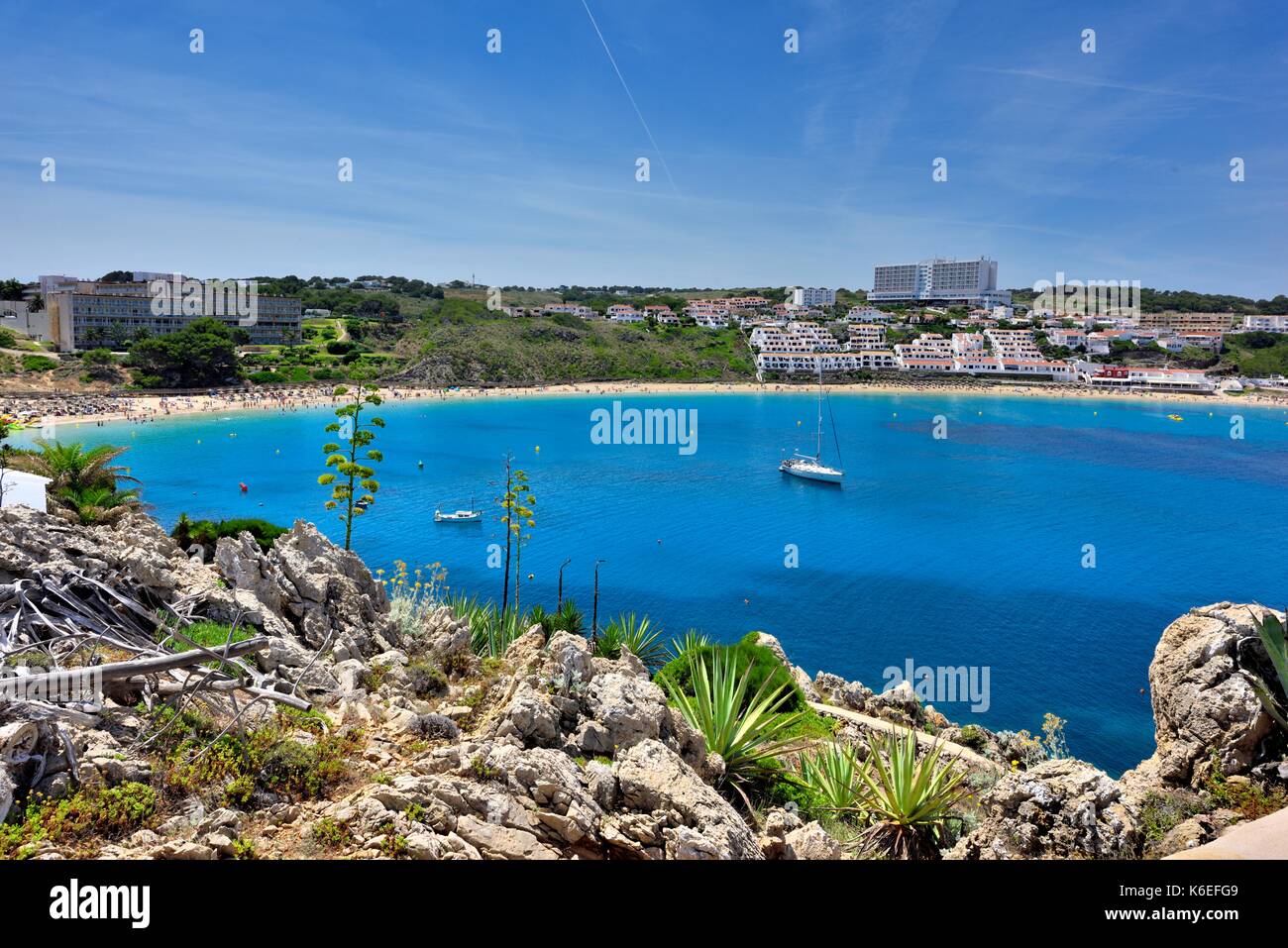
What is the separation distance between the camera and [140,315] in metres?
97.2

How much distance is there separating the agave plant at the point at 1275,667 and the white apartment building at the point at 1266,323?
198 meters

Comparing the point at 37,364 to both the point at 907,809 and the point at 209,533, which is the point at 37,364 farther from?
the point at 907,809

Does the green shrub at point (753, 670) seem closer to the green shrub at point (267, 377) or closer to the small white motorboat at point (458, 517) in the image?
the small white motorboat at point (458, 517)

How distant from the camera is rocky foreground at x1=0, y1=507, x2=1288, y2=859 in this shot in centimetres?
488

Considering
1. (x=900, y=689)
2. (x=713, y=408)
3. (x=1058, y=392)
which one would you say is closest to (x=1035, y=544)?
(x=900, y=689)

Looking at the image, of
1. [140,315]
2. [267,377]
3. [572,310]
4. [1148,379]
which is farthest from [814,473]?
[572,310]

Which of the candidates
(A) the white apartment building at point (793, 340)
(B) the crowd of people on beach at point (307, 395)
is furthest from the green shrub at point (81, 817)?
(A) the white apartment building at point (793, 340)

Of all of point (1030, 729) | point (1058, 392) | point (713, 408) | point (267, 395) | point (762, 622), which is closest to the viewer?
point (1030, 729)

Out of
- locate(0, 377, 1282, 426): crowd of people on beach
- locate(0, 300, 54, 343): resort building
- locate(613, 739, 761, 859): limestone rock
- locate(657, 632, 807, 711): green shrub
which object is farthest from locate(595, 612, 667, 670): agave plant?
locate(0, 300, 54, 343): resort building

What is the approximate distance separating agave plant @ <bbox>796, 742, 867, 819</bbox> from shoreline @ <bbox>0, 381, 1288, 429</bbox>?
221 feet

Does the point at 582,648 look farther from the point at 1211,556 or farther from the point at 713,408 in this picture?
the point at 713,408

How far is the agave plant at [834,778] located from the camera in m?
8.49
